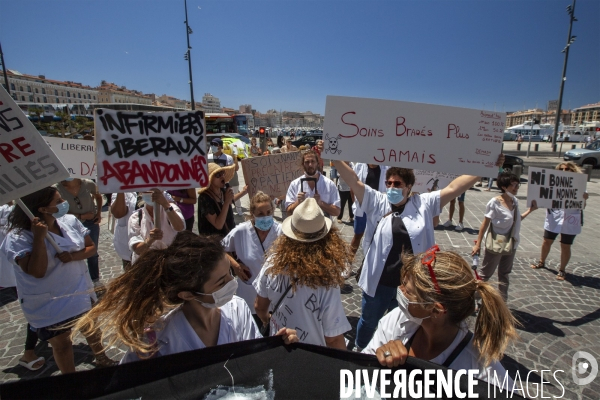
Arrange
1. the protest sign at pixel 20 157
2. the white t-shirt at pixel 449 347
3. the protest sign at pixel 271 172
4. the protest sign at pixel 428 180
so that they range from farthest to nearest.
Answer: the protest sign at pixel 271 172 → the protest sign at pixel 428 180 → the protest sign at pixel 20 157 → the white t-shirt at pixel 449 347

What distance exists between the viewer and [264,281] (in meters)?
2.19

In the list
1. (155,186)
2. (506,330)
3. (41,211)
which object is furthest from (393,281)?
(41,211)

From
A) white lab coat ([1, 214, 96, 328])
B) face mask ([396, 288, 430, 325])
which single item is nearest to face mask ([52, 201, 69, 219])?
white lab coat ([1, 214, 96, 328])

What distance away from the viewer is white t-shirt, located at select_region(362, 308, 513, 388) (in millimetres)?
1492

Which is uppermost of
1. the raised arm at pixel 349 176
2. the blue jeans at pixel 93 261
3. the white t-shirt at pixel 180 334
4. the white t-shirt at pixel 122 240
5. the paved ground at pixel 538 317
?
the raised arm at pixel 349 176

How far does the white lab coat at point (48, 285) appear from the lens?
99.6 inches

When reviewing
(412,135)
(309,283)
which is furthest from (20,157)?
(412,135)

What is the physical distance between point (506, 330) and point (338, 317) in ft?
3.04

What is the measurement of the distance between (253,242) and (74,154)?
343cm

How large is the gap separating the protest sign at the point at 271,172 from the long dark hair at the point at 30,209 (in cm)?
315

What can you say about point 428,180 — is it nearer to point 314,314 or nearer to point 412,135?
point 412,135

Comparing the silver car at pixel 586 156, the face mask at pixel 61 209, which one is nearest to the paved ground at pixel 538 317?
the face mask at pixel 61 209

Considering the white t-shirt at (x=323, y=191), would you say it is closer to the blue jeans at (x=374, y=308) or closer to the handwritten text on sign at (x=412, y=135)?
the handwritten text on sign at (x=412, y=135)

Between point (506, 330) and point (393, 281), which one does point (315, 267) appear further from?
point (393, 281)
